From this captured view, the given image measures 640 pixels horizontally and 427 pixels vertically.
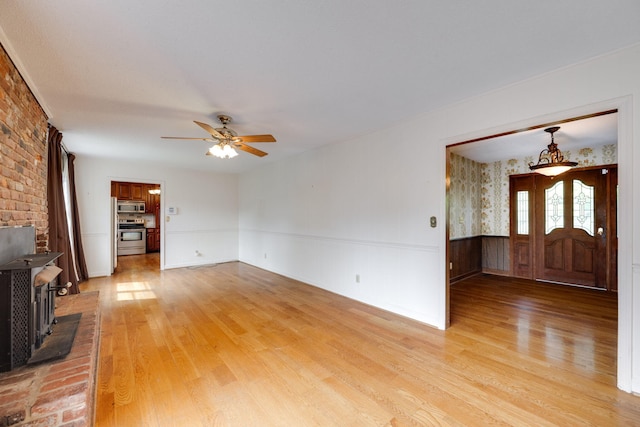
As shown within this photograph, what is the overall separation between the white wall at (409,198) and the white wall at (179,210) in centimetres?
158

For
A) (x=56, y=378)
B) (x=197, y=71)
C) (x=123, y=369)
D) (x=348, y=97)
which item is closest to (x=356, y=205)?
(x=348, y=97)

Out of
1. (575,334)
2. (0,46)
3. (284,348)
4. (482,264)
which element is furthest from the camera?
(482,264)

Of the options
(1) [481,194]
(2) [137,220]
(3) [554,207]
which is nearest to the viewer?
(3) [554,207]

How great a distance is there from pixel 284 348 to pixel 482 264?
5.11m

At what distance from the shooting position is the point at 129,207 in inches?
341

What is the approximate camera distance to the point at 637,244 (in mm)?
1909

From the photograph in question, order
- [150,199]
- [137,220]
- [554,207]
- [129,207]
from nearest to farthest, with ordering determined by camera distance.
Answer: [554,207] → [129,207] → [137,220] → [150,199]

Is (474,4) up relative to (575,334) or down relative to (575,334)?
up

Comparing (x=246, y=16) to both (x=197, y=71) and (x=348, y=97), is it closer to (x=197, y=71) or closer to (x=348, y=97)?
(x=197, y=71)

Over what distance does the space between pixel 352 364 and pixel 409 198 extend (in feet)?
6.60

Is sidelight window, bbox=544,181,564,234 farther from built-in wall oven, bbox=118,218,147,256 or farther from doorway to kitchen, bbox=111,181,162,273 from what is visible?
built-in wall oven, bbox=118,218,147,256

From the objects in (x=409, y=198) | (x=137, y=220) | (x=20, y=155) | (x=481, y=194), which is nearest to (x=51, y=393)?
(x=20, y=155)

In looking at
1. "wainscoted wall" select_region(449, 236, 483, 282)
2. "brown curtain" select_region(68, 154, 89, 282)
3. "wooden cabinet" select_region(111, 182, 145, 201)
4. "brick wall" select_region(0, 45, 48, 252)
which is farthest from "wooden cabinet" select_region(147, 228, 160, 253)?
"wainscoted wall" select_region(449, 236, 483, 282)

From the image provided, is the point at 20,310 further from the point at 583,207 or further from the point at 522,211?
the point at 583,207
